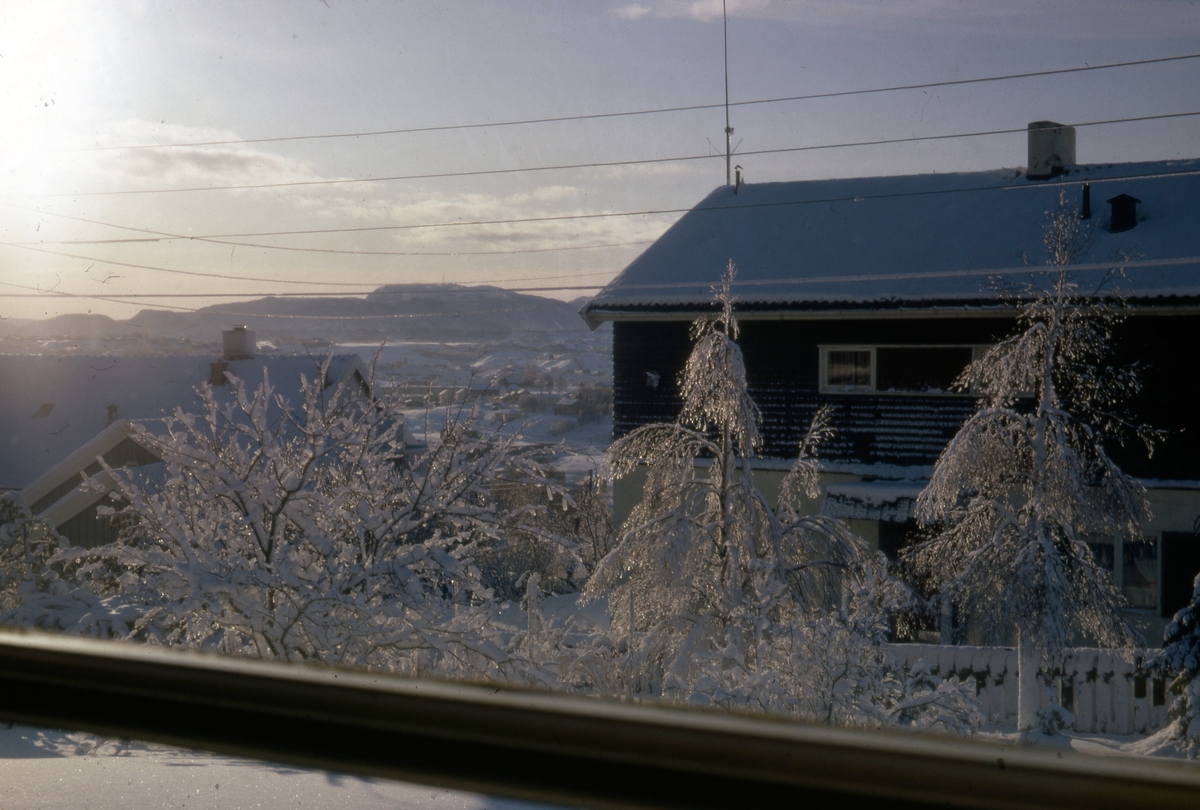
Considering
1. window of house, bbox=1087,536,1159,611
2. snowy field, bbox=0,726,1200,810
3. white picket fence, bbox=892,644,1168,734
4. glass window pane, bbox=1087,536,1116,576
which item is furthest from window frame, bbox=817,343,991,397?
snowy field, bbox=0,726,1200,810

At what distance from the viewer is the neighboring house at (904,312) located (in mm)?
10750

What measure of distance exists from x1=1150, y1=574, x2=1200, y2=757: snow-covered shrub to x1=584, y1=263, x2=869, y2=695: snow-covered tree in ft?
7.97

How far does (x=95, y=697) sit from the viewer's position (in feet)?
5.28

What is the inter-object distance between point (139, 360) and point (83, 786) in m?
19.7

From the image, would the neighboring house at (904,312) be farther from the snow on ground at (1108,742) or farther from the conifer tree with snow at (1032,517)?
the snow on ground at (1108,742)

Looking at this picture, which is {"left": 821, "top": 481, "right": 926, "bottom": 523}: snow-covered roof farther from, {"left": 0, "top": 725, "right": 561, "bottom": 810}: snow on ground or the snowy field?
{"left": 0, "top": 725, "right": 561, "bottom": 810}: snow on ground

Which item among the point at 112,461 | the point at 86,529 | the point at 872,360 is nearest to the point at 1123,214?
the point at 872,360

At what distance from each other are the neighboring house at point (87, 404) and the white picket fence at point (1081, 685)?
10.9 metres

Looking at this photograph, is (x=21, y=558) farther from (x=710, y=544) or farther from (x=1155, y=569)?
(x=1155, y=569)

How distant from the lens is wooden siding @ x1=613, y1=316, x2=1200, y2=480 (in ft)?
35.2

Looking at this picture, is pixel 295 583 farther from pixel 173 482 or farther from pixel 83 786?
pixel 83 786

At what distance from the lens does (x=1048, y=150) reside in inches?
520

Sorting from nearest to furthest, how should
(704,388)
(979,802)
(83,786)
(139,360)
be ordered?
1. (979,802)
2. (83,786)
3. (704,388)
4. (139,360)

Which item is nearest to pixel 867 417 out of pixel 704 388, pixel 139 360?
pixel 704 388
